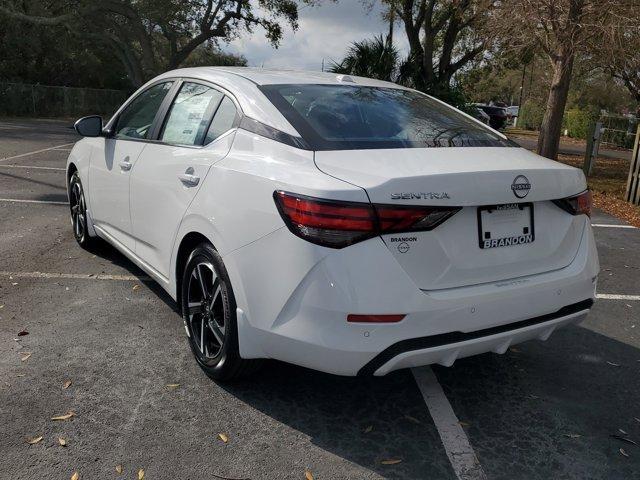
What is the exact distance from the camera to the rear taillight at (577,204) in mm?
3072

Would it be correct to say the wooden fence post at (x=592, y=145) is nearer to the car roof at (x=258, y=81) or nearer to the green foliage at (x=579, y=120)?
the car roof at (x=258, y=81)

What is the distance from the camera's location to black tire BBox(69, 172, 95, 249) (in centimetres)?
548

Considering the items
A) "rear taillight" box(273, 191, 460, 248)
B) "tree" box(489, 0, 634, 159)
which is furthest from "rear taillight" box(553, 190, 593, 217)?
"tree" box(489, 0, 634, 159)

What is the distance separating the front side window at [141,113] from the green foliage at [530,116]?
39.0 m

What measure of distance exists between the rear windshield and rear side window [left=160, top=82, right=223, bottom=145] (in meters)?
0.43

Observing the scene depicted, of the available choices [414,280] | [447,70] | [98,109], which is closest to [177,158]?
[414,280]

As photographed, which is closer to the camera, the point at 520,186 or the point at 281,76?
the point at 520,186

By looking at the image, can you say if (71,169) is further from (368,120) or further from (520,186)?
(520,186)

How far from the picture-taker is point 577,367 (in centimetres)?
378

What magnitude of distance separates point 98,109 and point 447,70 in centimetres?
2166

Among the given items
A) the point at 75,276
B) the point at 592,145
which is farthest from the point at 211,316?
the point at 592,145

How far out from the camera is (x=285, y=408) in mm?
3141

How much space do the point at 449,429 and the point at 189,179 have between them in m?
1.90

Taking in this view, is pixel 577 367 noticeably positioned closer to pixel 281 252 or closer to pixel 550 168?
pixel 550 168
